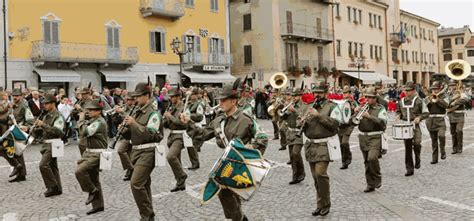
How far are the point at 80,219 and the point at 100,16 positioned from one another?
21809mm

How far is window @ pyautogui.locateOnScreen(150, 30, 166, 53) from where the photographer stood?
98.1 ft

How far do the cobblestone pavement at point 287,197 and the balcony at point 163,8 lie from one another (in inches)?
734

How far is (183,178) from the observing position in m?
9.20

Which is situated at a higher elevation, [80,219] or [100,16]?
[100,16]

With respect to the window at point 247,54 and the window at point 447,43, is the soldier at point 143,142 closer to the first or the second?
the window at point 247,54

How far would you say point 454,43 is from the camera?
3329 inches

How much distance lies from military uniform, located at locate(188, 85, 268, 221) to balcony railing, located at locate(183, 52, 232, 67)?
25.7 meters

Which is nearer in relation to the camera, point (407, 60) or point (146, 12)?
point (146, 12)

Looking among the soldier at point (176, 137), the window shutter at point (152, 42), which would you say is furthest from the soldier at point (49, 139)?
the window shutter at point (152, 42)

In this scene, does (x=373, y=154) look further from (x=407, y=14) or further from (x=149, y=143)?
(x=407, y=14)

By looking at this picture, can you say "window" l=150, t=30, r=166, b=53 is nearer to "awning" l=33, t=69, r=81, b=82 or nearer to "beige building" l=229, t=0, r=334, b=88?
"awning" l=33, t=69, r=81, b=82

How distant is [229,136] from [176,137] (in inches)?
164

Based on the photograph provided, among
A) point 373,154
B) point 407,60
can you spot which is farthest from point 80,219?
point 407,60

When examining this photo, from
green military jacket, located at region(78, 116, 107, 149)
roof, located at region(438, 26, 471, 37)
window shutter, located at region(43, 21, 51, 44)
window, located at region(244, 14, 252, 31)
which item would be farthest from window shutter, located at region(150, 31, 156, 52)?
roof, located at region(438, 26, 471, 37)
